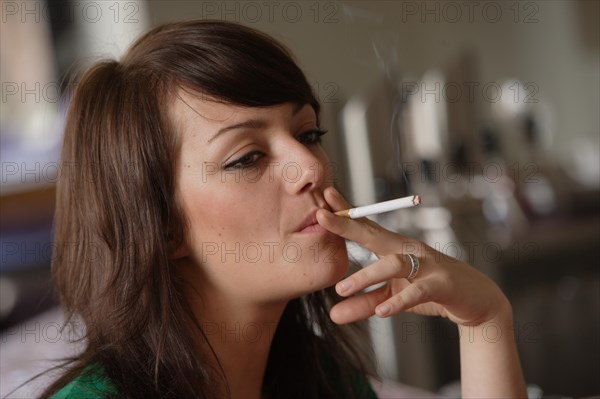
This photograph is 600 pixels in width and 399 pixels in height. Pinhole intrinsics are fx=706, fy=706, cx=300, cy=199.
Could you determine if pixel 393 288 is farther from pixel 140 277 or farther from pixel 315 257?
pixel 140 277

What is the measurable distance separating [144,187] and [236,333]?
253 millimetres

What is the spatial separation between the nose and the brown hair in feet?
0.28

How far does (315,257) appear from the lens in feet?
2.98

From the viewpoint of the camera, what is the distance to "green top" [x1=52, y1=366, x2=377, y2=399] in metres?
0.89

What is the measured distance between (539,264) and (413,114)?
0.94 m

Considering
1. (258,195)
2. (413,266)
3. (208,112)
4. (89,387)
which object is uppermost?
(208,112)

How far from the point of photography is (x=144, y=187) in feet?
3.11

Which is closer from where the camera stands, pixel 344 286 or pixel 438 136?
pixel 344 286

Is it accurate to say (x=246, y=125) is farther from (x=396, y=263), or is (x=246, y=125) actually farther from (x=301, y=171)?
(x=396, y=263)

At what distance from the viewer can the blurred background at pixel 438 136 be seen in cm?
226

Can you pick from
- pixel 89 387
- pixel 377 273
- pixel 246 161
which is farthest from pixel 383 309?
pixel 89 387

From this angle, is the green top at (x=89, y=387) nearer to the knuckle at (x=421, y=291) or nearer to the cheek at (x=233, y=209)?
the cheek at (x=233, y=209)

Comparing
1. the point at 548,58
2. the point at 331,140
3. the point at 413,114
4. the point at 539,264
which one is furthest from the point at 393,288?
the point at 548,58

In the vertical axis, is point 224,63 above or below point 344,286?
above
